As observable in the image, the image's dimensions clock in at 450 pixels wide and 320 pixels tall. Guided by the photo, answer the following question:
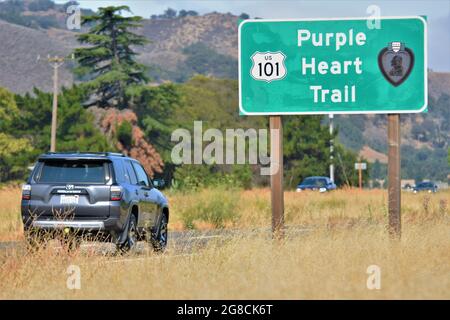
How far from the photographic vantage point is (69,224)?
1805 centimetres

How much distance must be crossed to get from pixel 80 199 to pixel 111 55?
71.0 metres

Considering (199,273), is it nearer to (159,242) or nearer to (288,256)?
(288,256)

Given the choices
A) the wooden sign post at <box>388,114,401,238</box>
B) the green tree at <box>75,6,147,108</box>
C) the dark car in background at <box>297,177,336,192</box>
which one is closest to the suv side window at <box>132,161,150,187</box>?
the wooden sign post at <box>388,114,401,238</box>

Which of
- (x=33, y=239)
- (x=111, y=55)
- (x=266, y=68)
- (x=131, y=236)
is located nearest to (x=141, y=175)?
(x=131, y=236)

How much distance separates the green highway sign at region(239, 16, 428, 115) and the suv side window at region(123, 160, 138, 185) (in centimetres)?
264

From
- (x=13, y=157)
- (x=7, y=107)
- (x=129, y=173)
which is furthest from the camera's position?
(x=7, y=107)

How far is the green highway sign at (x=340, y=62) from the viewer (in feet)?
59.8

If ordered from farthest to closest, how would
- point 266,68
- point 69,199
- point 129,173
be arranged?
point 129,173, point 266,68, point 69,199

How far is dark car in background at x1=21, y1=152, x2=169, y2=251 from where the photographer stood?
18.1m

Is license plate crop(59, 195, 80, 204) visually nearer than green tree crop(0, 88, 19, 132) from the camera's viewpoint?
Yes

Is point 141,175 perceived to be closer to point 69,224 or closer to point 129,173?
point 129,173

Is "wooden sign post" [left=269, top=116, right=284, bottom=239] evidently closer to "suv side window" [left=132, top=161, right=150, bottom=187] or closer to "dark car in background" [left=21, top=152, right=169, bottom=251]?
"dark car in background" [left=21, top=152, right=169, bottom=251]

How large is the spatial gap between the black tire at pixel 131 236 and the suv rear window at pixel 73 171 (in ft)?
3.40
